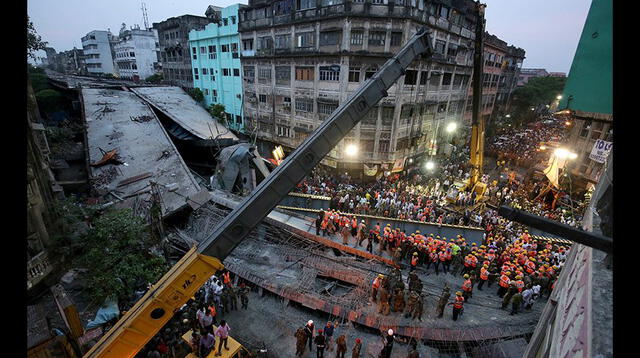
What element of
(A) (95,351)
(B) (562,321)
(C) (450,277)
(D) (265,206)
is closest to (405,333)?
(C) (450,277)

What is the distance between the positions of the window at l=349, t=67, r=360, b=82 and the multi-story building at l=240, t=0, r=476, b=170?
0.09 meters

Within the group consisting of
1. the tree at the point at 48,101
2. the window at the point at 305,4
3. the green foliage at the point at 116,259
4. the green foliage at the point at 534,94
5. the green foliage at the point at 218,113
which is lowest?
the green foliage at the point at 116,259

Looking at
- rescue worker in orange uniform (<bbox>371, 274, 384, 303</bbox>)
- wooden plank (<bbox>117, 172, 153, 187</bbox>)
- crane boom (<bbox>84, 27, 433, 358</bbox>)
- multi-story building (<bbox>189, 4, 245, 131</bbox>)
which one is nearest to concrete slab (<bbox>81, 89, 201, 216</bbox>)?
wooden plank (<bbox>117, 172, 153, 187</bbox>)

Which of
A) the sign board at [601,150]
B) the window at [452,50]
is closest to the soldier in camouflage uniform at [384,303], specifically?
the sign board at [601,150]

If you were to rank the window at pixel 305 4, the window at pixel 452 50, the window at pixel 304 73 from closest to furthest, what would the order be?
the window at pixel 305 4, the window at pixel 304 73, the window at pixel 452 50

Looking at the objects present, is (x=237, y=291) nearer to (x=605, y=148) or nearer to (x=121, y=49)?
(x=605, y=148)

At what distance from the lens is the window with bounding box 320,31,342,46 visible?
26459 millimetres

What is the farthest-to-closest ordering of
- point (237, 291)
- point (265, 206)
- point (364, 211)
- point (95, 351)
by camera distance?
point (364, 211) → point (237, 291) → point (265, 206) → point (95, 351)

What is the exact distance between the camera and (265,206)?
7.48 meters

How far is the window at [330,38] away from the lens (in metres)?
26.5

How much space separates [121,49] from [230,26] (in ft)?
209

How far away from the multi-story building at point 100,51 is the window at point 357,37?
95.4 metres

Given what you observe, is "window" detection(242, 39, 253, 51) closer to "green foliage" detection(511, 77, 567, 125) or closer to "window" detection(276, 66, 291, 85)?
"window" detection(276, 66, 291, 85)

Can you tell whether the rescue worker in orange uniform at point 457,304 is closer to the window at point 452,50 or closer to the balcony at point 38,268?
the balcony at point 38,268
